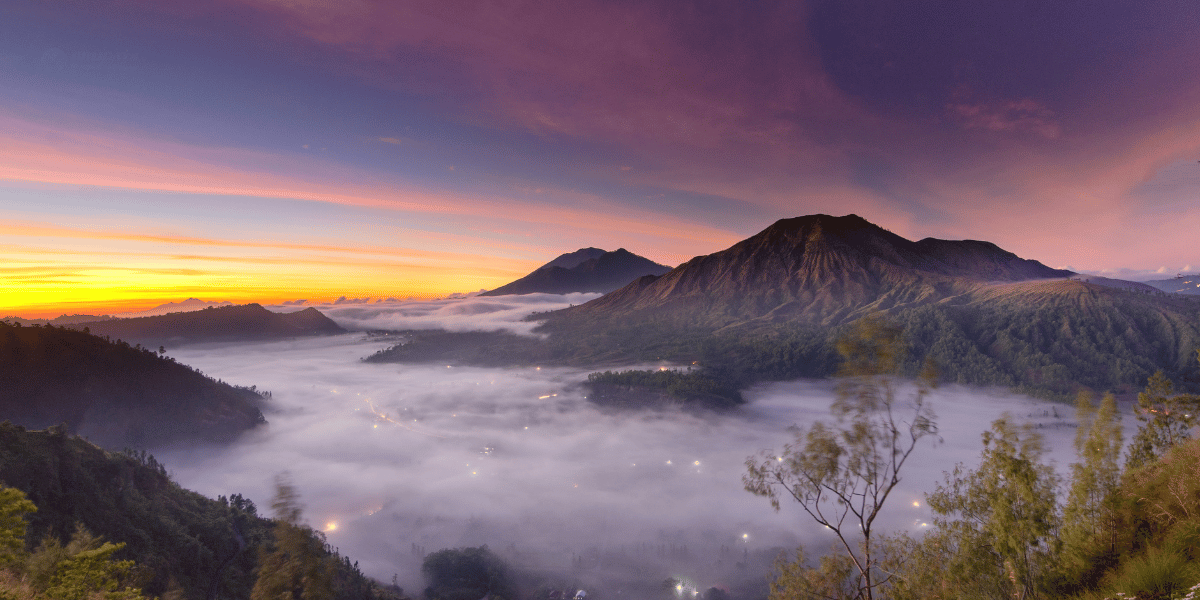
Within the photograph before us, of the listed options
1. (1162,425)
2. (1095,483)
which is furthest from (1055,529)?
(1162,425)

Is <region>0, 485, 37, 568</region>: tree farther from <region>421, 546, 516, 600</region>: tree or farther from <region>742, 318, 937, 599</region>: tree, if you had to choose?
<region>421, 546, 516, 600</region>: tree

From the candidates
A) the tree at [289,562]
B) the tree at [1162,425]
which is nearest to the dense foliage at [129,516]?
the tree at [289,562]

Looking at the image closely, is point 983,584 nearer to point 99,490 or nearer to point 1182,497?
point 1182,497

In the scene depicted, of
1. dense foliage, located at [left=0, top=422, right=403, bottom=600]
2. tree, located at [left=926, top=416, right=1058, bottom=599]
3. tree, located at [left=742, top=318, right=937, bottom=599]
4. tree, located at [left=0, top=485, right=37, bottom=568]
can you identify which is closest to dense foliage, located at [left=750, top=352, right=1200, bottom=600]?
tree, located at [left=926, top=416, right=1058, bottom=599]

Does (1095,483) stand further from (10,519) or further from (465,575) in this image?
(465,575)

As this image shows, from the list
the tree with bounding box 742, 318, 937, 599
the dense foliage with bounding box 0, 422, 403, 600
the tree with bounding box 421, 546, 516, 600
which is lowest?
the tree with bounding box 421, 546, 516, 600
